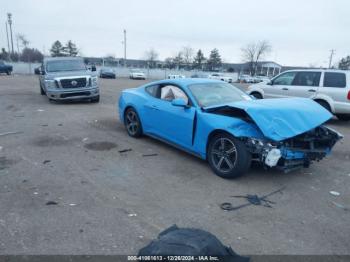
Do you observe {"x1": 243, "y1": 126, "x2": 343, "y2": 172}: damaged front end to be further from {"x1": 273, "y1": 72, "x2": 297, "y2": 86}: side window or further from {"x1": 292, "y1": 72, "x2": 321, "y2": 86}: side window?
{"x1": 273, "y1": 72, "x2": 297, "y2": 86}: side window

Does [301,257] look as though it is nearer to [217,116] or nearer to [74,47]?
[217,116]

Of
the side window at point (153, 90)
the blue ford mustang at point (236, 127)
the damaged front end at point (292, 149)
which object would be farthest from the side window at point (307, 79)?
the side window at point (153, 90)

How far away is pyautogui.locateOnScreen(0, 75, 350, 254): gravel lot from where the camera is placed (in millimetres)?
3143

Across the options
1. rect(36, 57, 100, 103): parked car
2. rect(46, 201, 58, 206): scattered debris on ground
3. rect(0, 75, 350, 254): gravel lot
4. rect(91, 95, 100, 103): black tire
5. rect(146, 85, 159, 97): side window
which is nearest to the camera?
rect(0, 75, 350, 254): gravel lot

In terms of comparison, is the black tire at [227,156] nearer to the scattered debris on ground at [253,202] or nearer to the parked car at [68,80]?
the scattered debris on ground at [253,202]

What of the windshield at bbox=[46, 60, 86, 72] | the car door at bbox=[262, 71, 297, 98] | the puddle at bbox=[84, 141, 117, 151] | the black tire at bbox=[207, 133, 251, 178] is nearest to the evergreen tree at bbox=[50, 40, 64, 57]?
the windshield at bbox=[46, 60, 86, 72]

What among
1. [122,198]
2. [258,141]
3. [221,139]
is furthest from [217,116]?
[122,198]

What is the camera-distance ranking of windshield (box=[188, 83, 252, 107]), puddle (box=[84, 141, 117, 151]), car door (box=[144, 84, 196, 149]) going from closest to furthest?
1. car door (box=[144, 84, 196, 149])
2. windshield (box=[188, 83, 252, 107])
3. puddle (box=[84, 141, 117, 151])

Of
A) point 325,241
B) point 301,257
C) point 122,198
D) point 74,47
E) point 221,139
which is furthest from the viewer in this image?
point 74,47

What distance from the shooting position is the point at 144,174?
4.95 meters

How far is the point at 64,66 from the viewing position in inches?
519

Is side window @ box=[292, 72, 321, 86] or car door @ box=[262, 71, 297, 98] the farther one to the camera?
car door @ box=[262, 71, 297, 98]

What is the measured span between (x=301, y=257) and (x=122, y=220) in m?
1.93

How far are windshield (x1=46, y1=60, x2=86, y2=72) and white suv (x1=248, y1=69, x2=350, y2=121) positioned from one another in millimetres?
8190
